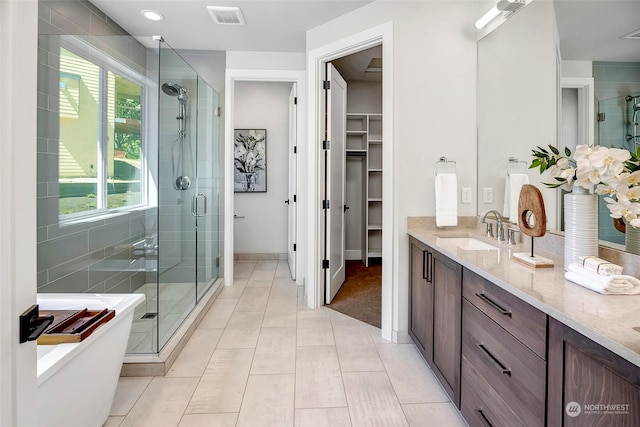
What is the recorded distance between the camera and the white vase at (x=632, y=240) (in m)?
1.33

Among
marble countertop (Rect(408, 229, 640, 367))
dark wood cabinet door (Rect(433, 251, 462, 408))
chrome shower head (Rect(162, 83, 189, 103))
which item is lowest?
dark wood cabinet door (Rect(433, 251, 462, 408))

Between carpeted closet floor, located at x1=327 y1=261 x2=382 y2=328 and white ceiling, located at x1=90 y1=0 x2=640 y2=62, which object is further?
carpeted closet floor, located at x1=327 y1=261 x2=382 y2=328

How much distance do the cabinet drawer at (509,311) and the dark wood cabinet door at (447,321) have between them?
4.7 inches

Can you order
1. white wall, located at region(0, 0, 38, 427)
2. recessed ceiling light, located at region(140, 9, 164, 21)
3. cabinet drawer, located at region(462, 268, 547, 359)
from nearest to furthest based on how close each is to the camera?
1. white wall, located at region(0, 0, 38, 427)
2. cabinet drawer, located at region(462, 268, 547, 359)
3. recessed ceiling light, located at region(140, 9, 164, 21)

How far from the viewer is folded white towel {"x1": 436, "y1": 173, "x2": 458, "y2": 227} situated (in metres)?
2.48

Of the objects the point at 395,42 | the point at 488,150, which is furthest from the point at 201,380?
the point at 395,42

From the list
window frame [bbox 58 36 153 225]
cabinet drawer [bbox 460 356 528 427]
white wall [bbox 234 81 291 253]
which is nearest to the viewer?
cabinet drawer [bbox 460 356 528 427]

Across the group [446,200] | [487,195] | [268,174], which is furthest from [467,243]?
[268,174]

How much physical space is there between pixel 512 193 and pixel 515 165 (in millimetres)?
180

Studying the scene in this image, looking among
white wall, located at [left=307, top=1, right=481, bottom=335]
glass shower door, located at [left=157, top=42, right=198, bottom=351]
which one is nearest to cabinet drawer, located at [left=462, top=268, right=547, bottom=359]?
white wall, located at [left=307, top=1, right=481, bottom=335]

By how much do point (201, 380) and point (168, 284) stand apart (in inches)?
41.8

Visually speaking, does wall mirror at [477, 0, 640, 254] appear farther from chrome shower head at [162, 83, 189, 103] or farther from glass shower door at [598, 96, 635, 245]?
chrome shower head at [162, 83, 189, 103]

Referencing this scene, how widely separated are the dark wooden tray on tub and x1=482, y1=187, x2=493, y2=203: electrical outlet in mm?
2437

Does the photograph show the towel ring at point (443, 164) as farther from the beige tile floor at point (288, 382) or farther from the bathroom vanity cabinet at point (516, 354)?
the beige tile floor at point (288, 382)
